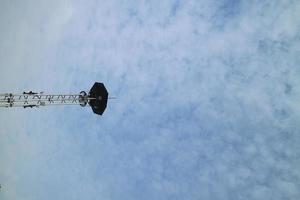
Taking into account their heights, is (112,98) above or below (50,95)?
above

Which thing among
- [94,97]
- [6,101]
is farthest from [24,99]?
[94,97]

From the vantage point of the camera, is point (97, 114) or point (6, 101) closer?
point (6, 101)

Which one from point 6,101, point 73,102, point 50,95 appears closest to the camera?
point 6,101

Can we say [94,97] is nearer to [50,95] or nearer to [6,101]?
[50,95]

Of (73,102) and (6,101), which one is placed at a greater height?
(73,102)

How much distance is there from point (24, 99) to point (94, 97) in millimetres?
9667

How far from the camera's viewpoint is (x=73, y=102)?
130 feet

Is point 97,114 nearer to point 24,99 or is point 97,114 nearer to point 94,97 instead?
point 94,97

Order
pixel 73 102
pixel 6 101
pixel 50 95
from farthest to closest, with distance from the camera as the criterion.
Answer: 1. pixel 73 102
2. pixel 50 95
3. pixel 6 101

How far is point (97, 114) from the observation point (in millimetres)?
41875

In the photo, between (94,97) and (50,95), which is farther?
(94,97)

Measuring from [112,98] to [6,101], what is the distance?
45.5 ft

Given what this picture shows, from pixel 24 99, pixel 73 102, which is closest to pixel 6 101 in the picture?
pixel 24 99

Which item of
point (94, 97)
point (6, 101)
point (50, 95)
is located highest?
point (94, 97)
